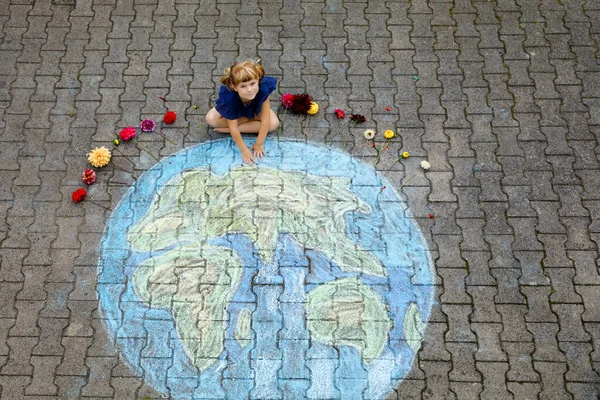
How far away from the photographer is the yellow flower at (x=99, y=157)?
4773 millimetres

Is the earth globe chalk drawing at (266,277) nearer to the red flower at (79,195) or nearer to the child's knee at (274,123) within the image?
the child's knee at (274,123)

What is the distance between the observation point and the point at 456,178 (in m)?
4.79

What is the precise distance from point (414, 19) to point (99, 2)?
297 centimetres

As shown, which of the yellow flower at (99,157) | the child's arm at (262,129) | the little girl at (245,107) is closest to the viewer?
the little girl at (245,107)

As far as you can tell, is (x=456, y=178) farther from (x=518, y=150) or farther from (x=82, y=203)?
(x=82, y=203)

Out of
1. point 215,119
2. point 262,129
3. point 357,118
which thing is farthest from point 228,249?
point 357,118

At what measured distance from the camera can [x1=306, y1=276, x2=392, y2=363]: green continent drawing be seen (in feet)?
Answer: 13.7

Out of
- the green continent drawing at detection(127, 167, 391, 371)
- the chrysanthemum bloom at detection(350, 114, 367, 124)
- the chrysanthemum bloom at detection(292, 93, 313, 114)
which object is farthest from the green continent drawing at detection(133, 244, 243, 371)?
the chrysanthemum bloom at detection(350, 114, 367, 124)

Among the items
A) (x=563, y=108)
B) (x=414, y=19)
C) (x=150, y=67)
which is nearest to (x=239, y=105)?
(x=150, y=67)

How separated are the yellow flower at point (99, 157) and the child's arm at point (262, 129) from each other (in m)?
A: 1.17

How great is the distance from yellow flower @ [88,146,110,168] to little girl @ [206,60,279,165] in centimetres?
85

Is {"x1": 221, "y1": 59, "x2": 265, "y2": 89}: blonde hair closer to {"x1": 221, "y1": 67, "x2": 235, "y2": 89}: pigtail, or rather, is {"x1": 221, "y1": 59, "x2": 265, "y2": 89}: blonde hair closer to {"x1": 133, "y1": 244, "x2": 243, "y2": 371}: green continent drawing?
{"x1": 221, "y1": 67, "x2": 235, "y2": 89}: pigtail

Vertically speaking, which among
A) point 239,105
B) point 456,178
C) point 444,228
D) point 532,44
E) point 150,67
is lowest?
point 444,228

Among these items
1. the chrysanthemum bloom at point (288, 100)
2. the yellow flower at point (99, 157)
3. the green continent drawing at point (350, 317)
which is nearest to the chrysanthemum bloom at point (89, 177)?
the yellow flower at point (99, 157)
